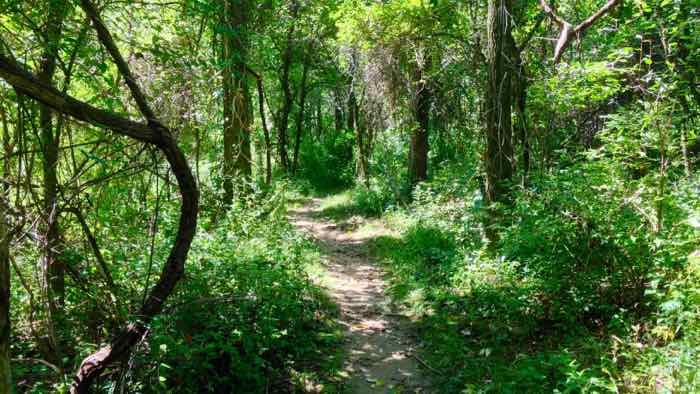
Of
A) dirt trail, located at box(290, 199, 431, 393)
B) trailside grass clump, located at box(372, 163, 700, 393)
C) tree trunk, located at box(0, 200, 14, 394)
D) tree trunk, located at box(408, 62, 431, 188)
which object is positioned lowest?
dirt trail, located at box(290, 199, 431, 393)

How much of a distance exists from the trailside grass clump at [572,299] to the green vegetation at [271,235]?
25 mm

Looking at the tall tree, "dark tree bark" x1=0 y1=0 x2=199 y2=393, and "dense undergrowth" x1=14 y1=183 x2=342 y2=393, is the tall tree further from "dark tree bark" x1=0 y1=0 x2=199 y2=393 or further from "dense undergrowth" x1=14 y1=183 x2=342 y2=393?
"dark tree bark" x1=0 y1=0 x2=199 y2=393

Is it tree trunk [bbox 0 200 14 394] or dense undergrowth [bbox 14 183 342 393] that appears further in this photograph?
dense undergrowth [bbox 14 183 342 393]

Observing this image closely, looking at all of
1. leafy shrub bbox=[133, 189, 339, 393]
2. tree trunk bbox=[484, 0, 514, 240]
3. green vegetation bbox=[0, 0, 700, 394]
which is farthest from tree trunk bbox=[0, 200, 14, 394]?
tree trunk bbox=[484, 0, 514, 240]

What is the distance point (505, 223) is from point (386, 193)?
621 centimetres

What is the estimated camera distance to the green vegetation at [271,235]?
3439 mm

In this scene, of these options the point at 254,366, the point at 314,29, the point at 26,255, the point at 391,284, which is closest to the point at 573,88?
the point at 391,284

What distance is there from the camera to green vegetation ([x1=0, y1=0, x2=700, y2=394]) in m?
3.44

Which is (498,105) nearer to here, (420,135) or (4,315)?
(420,135)

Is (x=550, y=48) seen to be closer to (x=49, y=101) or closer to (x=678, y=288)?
(x=678, y=288)

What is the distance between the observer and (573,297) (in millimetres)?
5105

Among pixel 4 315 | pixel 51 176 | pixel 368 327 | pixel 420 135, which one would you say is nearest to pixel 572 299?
pixel 368 327

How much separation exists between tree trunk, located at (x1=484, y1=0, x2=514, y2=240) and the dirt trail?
1961mm

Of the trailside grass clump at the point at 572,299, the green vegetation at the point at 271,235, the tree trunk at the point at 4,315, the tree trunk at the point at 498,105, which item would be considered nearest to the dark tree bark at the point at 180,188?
the green vegetation at the point at 271,235
